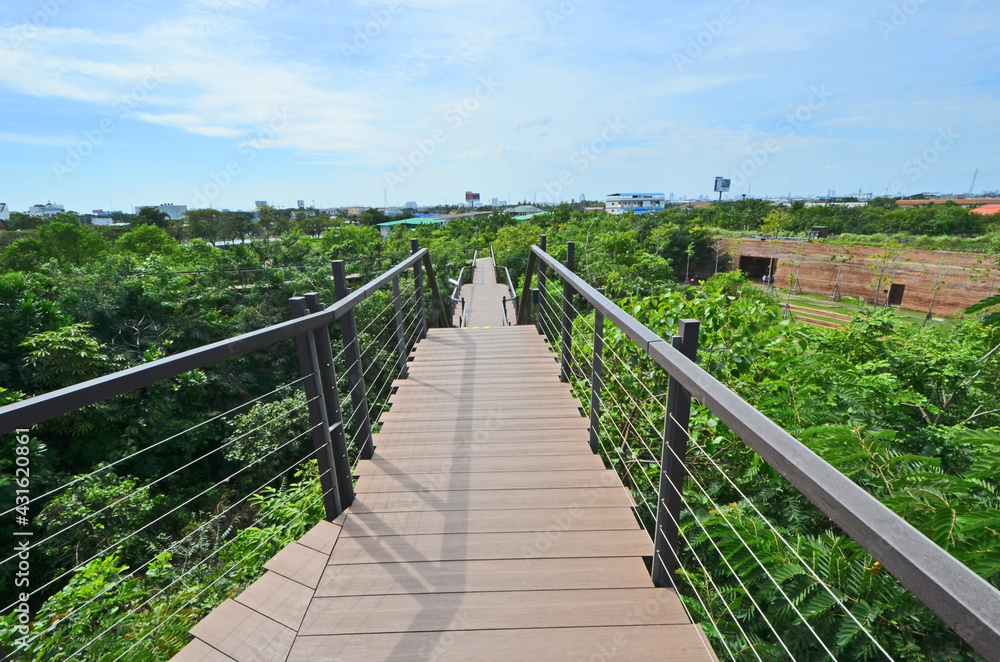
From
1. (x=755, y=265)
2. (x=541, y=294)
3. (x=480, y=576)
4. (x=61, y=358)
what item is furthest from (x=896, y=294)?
(x=61, y=358)

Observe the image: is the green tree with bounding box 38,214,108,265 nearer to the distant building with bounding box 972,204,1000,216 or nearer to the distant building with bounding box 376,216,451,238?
the distant building with bounding box 376,216,451,238

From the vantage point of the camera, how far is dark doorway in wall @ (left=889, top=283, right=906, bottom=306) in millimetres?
28312

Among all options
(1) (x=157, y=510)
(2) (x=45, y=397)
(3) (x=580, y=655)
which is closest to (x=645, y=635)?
(3) (x=580, y=655)

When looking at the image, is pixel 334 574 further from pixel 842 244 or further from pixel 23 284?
pixel 842 244

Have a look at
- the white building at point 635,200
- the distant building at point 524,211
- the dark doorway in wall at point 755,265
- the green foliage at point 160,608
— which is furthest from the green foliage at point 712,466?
the white building at point 635,200

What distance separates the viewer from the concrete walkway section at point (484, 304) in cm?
1377

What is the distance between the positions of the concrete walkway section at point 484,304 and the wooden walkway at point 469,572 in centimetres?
692

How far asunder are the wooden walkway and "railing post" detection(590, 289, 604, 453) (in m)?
0.13

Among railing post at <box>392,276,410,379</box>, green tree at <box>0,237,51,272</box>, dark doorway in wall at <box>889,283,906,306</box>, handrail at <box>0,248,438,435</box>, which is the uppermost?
handrail at <box>0,248,438,435</box>

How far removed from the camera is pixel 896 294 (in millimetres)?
28922

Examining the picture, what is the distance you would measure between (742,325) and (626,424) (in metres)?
1.03

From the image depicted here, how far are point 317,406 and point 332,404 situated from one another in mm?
120

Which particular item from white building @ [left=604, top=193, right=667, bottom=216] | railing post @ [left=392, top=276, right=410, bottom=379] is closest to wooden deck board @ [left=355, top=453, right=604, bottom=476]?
railing post @ [left=392, top=276, right=410, bottom=379]

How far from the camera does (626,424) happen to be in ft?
10.2
